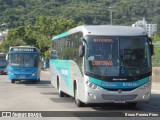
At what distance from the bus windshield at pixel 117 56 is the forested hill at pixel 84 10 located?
67.4 metres

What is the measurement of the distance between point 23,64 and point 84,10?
2598 inches

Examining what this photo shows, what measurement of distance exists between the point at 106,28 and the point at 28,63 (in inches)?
715

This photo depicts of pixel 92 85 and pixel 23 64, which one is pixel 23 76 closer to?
pixel 23 64

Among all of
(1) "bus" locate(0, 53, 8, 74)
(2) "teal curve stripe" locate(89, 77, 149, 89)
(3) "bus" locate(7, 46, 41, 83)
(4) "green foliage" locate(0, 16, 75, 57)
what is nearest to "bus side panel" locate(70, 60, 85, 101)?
(2) "teal curve stripe" locate(89, 77, 149, 89)

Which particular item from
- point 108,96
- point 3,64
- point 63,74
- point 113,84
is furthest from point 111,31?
point 3,64

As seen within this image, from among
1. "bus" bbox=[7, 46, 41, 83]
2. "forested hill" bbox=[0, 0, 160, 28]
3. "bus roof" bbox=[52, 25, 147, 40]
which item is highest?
"forested hill" bbox=[0, 0, 160, 28]

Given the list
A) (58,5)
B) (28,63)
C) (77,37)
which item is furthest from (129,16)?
(77,37)

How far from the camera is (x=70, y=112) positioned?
15.1 meters

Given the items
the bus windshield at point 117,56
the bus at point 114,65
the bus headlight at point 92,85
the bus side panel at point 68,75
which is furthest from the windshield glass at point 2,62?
the bus headlight at point 92,85

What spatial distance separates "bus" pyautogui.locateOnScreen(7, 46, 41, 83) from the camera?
3372 centimetres

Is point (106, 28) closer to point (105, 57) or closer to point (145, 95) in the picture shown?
point (105, 57)

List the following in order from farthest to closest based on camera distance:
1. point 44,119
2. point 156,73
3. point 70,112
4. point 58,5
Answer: point 58,5, point 156,73, point 70,112, point 44,119

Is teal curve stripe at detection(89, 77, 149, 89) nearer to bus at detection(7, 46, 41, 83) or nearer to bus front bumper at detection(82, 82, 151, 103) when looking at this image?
bus front bumper at detection(82, 82, 151, 103)

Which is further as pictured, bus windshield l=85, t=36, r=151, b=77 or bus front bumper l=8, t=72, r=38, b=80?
bus front bumper l=8, t=72, r=38, b=80
